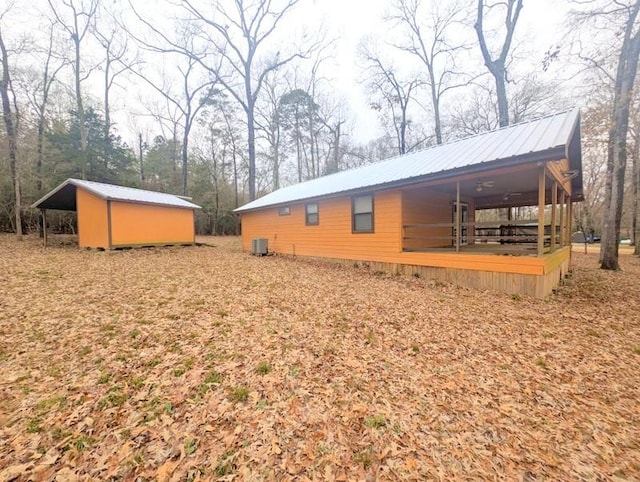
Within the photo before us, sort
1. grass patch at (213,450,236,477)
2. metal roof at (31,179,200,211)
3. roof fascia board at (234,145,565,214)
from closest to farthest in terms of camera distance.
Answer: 1. grass patch at (213,450,236,477)
2. roof fascia board at (234,145,565,214)
3. metal roof at (31,179,200,211)

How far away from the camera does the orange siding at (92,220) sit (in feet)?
41.9

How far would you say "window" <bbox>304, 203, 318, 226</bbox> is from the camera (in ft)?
37.5

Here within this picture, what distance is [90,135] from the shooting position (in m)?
19.5

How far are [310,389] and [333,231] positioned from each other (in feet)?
26.1

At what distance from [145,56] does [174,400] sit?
2586 centimetres

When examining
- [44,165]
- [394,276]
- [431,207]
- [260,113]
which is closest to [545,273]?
[394,276]

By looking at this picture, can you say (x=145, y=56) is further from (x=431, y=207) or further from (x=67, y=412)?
(x=67, y=412)

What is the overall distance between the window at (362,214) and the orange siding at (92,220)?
11109 mm

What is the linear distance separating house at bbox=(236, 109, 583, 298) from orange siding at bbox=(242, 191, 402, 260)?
4 centimetres

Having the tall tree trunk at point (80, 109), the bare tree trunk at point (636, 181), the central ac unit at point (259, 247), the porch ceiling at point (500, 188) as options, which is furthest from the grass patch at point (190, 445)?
the tall tree trunk at point (80, 109)

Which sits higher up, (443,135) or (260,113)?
(260,113)

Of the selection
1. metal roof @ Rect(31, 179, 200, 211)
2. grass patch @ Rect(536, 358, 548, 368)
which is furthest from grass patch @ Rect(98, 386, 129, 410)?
metal roof @ Rect(31, 179, 200, 211)

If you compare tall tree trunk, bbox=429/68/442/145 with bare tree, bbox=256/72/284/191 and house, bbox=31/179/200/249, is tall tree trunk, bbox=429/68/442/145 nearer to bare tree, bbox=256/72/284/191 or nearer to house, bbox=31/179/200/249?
bare tree, bbox=256/72/284/191

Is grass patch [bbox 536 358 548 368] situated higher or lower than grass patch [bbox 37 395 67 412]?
lower
